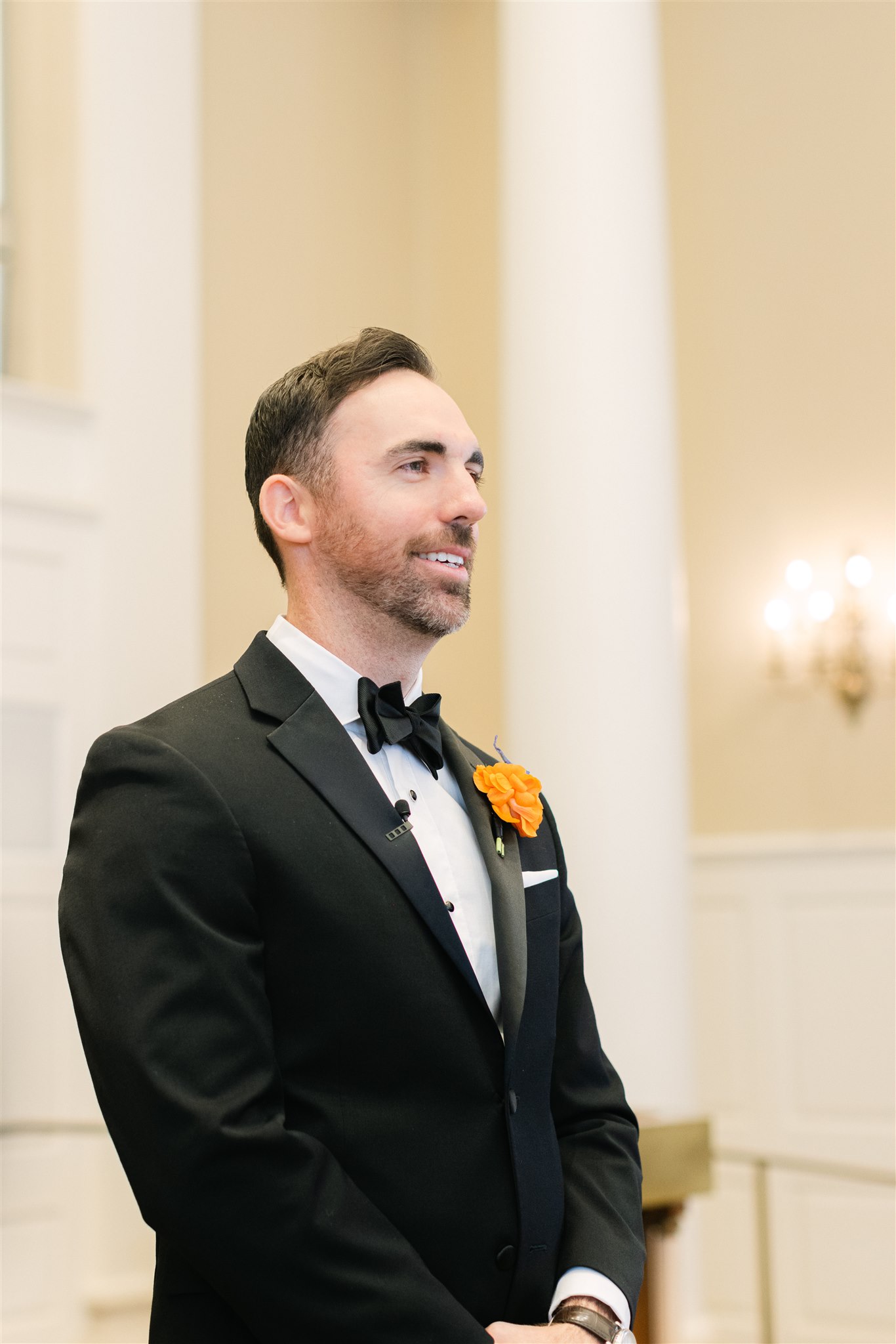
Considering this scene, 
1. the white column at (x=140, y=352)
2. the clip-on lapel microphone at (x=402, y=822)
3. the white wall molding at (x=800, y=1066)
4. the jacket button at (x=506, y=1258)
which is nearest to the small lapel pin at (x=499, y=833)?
the clip-on lapel microphone at (x=402, y=822)

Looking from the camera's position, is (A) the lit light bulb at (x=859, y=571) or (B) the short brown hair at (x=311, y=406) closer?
(B) the short brown hair at (x=311, y=406)

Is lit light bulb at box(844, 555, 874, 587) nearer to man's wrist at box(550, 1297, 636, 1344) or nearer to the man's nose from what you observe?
the man's nose

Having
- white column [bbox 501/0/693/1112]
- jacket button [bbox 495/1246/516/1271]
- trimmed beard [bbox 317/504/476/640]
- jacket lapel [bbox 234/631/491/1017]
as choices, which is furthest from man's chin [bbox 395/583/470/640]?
white column [bbox 501/0/693/1112]

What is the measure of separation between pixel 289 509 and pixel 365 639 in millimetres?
201

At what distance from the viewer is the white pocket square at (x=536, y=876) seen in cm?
183

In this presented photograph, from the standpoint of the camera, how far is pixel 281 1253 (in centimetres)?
145

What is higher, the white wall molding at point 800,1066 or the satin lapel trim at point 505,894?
the satin lapel trim at point 505,894

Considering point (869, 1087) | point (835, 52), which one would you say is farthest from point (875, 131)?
point (869, 1087)

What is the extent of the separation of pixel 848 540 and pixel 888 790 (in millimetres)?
1082

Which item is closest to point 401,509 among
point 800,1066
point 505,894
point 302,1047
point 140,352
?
point 505,894

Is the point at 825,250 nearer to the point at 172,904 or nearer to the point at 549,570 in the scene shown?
the point at 549,570

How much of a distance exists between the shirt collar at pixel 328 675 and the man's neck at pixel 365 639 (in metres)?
0.01

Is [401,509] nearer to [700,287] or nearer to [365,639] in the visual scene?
[365,639]

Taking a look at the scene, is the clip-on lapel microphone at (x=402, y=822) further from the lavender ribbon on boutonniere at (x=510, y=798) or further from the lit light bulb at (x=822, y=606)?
the lit light bulb at (x=822, y=606)
